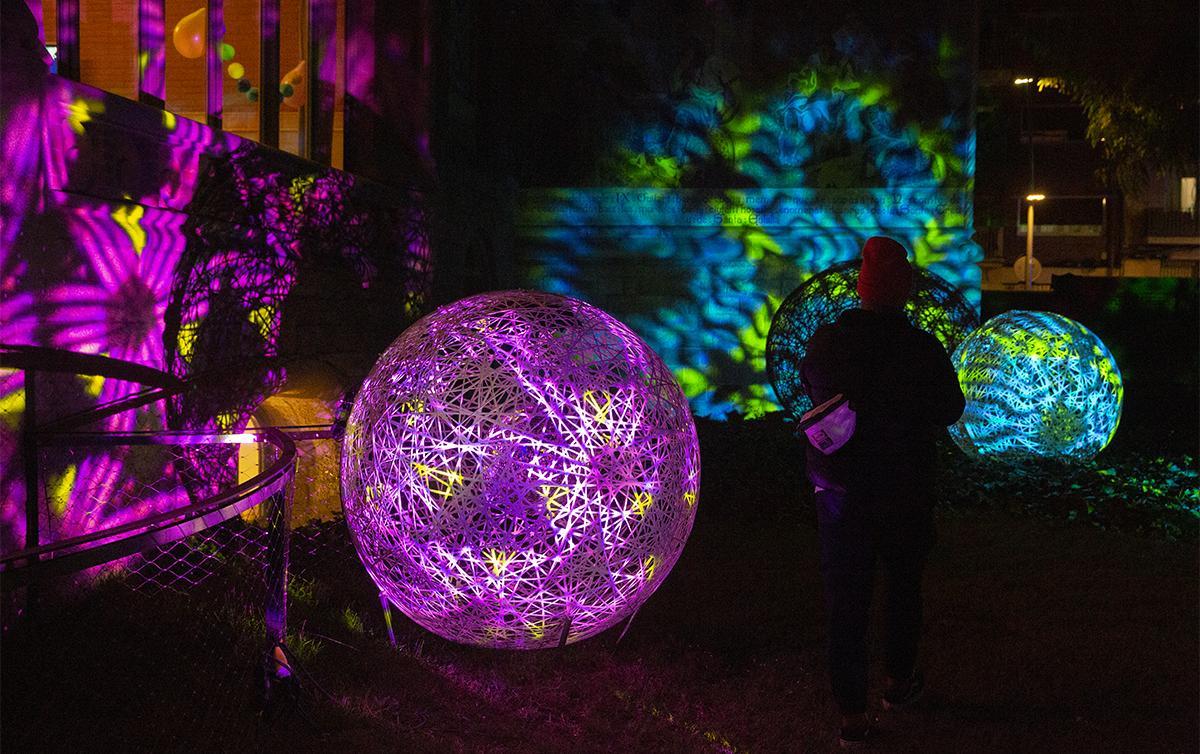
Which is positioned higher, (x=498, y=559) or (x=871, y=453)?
(x=871, y=453)

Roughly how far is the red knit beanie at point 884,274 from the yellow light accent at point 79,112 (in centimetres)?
340

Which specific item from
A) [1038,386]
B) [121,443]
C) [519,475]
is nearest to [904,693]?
[519,475]

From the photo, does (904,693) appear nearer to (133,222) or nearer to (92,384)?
(92,384)

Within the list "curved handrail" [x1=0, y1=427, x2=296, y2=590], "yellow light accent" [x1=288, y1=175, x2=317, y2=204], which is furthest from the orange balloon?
"curved handrail" [x1=0, y1=427, x2=296, y2=590]

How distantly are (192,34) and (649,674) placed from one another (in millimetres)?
5157

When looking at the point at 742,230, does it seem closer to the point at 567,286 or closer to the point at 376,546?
the point at 567,286

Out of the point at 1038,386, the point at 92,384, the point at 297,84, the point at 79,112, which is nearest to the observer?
the point at 79,112

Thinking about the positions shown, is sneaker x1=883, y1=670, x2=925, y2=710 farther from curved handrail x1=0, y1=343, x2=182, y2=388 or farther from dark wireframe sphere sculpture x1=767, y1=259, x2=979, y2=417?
dark wireframe sphere sculpture x1=767, y1=259, x2=979, y2=417

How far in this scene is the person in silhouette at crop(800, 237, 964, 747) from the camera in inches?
140

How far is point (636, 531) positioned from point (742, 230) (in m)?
10.1

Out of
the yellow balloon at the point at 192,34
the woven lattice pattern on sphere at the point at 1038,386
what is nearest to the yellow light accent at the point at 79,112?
the yellow balloon at the point at 192,34

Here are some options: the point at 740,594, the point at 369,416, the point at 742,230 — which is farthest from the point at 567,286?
the point at 369,416

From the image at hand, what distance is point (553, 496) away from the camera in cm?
361

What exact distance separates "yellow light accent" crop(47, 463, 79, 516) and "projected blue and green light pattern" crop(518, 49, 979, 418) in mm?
9167
